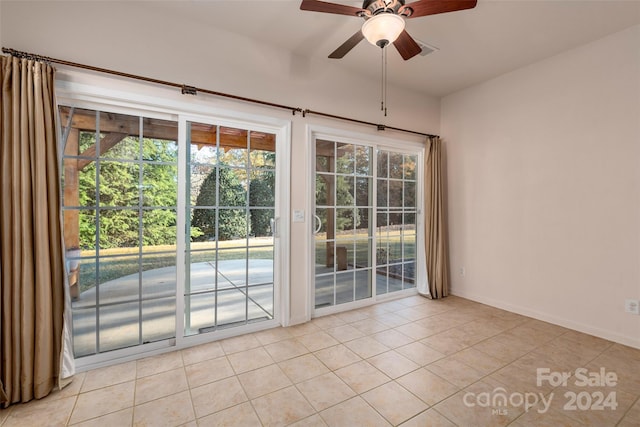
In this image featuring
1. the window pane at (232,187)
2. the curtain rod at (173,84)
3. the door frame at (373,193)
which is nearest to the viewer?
the curtain rod at (173,84)

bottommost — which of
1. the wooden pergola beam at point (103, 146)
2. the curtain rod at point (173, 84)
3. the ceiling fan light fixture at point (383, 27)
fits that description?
the wooden pergola beam at point (103, 146)

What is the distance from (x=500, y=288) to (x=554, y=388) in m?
1.67

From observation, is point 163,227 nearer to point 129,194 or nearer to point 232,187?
point 129,194

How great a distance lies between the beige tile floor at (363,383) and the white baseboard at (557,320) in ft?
0.28

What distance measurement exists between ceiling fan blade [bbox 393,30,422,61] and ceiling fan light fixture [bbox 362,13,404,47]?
0.20 m

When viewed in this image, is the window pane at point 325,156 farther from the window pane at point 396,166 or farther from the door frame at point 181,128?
the window pane at point 396,166

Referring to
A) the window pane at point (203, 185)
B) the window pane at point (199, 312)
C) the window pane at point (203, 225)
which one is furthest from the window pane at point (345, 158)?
the window pane at point (199, 312)

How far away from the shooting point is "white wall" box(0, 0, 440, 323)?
201cm

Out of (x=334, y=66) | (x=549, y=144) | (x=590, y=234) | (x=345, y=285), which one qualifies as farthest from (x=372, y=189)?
(x=590, y=234)

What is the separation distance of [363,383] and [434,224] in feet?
8.02

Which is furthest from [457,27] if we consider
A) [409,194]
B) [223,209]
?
[223,209]

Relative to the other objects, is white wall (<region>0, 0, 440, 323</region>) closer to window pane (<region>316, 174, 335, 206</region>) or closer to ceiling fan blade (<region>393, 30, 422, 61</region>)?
window pane (<region>316, 174, 335, 206</region>)

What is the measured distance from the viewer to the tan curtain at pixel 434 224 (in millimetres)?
3805

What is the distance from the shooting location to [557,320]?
9.74 feet
